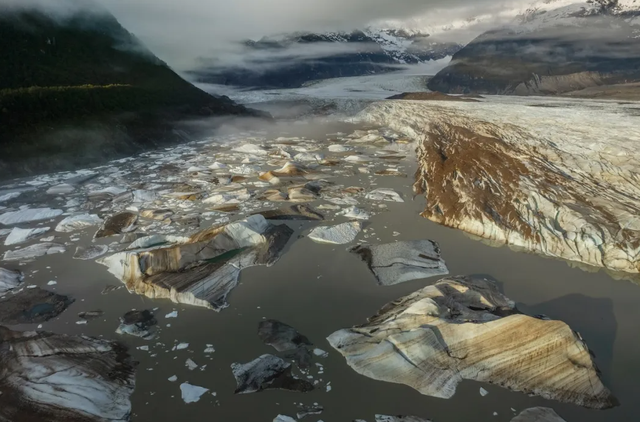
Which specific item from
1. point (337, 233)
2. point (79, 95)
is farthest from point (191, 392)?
point (79, 95)

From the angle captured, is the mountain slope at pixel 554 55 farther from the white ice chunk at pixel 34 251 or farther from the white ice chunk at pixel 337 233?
the white ice chunk at pixel 34 251

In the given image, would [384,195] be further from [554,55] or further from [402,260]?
[554,55]

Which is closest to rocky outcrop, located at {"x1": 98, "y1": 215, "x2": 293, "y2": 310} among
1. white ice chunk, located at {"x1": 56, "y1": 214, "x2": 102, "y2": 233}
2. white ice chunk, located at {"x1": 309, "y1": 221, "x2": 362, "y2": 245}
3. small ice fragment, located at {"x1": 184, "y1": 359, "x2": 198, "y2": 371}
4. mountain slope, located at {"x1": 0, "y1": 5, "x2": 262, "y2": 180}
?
white ice chunk, located at {"x1": 309, "y1": 221, "x2": 362, "y2": 245}

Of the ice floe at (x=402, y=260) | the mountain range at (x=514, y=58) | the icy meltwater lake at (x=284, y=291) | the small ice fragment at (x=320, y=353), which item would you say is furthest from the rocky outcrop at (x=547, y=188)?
the mountain range at (x=514, y=58)

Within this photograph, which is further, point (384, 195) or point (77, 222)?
point (384, 195)

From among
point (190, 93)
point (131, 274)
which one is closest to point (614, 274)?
point (131, 274)

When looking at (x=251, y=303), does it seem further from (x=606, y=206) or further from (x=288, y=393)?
(x=606, y=206)
